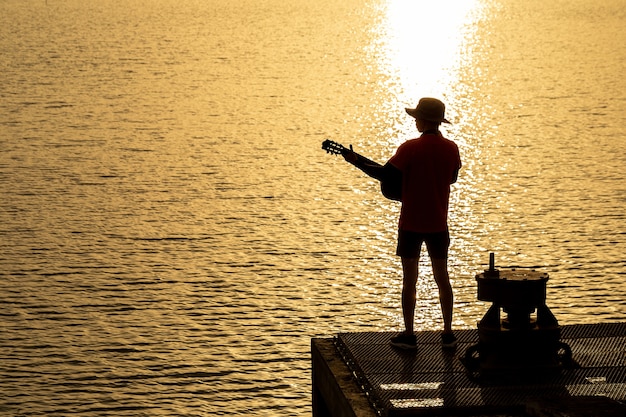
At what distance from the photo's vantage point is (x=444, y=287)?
27.3ft

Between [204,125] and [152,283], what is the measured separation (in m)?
11.7

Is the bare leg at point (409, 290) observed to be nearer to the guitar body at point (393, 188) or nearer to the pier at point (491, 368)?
the pier at point (491, 368)

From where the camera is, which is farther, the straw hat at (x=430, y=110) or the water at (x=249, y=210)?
the water at (x=249, y=210)

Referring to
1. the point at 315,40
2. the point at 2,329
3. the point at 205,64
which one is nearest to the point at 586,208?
the point at 2,329

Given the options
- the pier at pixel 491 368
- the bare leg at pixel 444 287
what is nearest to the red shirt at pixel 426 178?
the bare leg at pixel 444 287

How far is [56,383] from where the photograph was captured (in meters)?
10.2

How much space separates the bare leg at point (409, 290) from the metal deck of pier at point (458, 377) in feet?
0.65

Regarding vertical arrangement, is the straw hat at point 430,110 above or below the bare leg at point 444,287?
above

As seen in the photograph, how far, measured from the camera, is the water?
35.5 ft

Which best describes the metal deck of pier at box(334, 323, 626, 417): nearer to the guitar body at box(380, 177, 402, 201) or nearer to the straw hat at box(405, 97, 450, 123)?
the guitar body at box(380, 177, 402, 201)

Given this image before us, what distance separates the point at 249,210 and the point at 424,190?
884 cm

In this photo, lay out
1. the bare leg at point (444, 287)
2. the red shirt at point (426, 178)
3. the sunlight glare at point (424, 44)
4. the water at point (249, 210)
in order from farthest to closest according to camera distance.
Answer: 1. the sunlight glare at point (424, 44)
2. the water at point (249, 210)
3. the bare leg at point (444, 287)
4. the red shirt at point (426, 178)

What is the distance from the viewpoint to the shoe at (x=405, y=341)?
8.28m

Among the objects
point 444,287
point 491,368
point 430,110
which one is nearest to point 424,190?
point 430,110
